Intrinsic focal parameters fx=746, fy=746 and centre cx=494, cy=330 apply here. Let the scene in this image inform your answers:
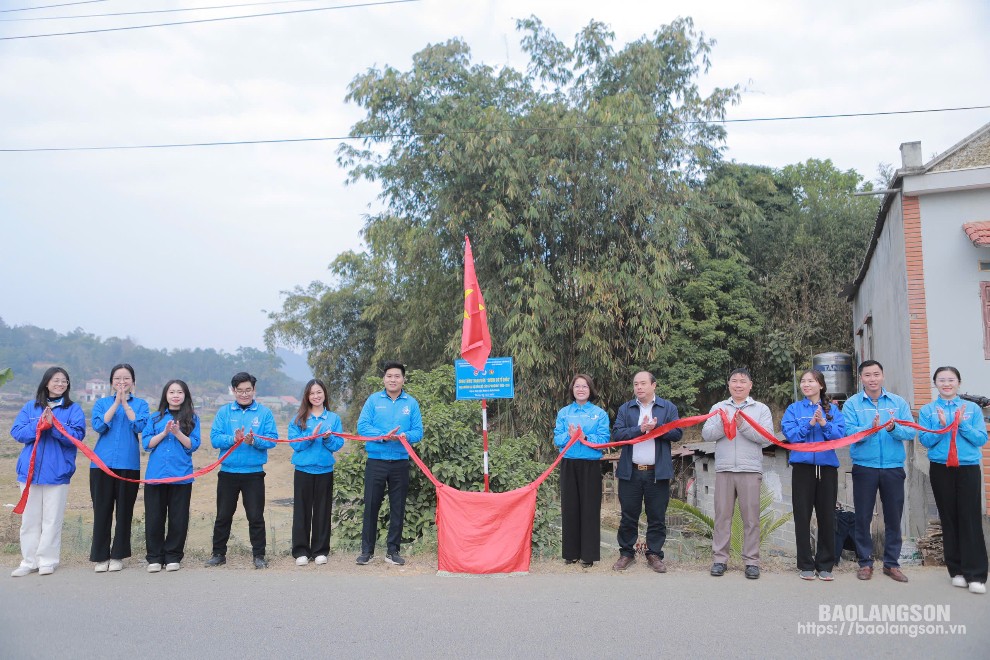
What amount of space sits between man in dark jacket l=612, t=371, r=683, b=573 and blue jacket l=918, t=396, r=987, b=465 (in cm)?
200

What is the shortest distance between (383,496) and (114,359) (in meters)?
102

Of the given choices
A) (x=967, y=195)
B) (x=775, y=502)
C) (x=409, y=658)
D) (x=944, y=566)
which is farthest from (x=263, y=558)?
(x=775, y=502)

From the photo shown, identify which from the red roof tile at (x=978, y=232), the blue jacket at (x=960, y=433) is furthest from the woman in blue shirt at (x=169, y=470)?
the red roof tile at (x=978, y=232)

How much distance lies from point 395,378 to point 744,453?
328cm

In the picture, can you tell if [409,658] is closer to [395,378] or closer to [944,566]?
[395,378]

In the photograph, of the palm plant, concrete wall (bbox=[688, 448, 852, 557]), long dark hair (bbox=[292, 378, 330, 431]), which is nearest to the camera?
long dark hair (bbox=[292, 378, 330, 431])

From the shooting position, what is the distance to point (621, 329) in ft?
61.8

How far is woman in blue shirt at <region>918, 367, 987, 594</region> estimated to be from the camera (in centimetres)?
580

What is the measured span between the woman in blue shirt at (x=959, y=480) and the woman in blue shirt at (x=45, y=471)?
7444 mm

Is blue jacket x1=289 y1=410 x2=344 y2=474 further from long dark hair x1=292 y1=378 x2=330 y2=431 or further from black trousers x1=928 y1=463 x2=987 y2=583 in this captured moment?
black trousers x1=928 y1=463 x2=987 y2=583

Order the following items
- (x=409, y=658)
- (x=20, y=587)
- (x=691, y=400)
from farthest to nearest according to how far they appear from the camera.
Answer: (x=691, y=400) → (x=20, y=587) → (x=409, y=658)

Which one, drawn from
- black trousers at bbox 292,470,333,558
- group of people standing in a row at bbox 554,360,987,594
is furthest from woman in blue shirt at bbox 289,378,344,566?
group of people standing in a row at bbox 554,360,987,594

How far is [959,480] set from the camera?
599 centimetres

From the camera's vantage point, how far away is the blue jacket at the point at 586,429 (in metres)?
6.89
